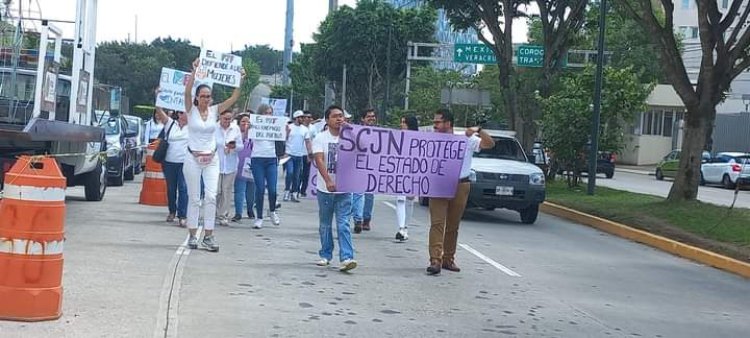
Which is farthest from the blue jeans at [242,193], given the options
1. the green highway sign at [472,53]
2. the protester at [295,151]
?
the green highway sign at [472,53]

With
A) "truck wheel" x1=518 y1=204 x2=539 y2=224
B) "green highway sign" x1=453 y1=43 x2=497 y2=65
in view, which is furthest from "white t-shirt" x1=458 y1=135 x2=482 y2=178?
"green highway sign" x1=453 y1=43 x2=497 y2=65

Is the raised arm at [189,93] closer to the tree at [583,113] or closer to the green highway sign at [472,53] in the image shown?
the tree at [583,113]

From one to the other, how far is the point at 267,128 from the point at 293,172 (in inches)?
154

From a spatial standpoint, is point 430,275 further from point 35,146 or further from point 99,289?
point 35,146

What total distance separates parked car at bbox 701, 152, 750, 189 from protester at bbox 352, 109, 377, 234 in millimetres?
26287

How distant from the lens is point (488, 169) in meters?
16.9

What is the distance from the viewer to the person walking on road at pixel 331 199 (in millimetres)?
9883

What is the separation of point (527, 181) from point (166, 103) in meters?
6.23

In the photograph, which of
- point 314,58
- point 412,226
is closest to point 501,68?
point 412,226

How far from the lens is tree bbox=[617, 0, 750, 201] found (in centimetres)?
1733

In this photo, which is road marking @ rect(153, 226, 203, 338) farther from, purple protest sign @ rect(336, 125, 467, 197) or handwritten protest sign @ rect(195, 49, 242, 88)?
handwritten protest sign @ rect(195, 49, 242, 88)

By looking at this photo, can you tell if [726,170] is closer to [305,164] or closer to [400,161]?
[305,164]

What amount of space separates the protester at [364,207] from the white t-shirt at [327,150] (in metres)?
2.95

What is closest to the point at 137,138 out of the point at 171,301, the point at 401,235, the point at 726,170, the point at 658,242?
the point at 401,235
